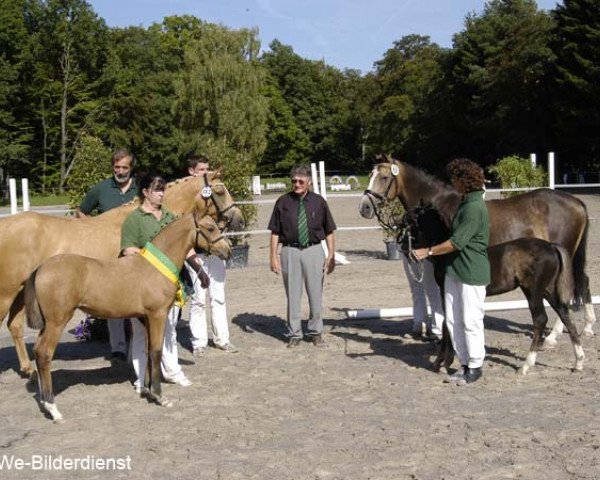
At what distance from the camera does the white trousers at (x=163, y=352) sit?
5.92 m

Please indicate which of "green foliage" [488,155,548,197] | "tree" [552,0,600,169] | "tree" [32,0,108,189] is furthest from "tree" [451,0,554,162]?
"green foliage" [488,155,548,197]

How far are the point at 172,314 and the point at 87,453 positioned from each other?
5.85ft

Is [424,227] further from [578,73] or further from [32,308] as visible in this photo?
[578,73]

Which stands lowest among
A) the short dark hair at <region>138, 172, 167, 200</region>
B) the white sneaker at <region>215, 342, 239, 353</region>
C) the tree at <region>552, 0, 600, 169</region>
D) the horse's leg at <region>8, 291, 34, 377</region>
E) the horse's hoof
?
the horse's hoof

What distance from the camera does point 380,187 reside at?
7445 millimetres

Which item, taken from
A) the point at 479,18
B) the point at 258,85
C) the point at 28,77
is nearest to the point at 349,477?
the point at 258,85

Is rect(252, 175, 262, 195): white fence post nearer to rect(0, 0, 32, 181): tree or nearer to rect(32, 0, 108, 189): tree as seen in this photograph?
rect(0, 0, 32, 181): tree

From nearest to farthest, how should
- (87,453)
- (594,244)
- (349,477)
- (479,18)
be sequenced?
(349,477)
(87,453)
(594,244)
(479,18)

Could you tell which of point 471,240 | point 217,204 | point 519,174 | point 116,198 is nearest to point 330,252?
point 217,204

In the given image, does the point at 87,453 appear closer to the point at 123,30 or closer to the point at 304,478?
the point at 304,478

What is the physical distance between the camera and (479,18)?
55.7 metres

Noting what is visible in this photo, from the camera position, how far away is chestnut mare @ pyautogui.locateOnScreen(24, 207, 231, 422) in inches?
205

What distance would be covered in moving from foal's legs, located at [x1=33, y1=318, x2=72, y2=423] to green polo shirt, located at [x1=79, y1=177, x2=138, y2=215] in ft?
6.90

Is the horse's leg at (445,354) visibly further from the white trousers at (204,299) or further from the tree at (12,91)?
the tree at (12,91)
